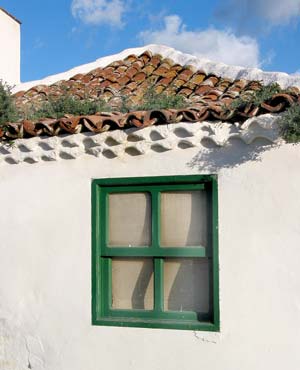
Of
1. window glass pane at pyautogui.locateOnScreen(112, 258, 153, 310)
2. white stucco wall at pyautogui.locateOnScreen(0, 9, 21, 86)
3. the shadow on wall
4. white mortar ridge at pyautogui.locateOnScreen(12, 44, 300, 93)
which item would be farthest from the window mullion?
white stucco wall at pyautogui.locateOnScreen(0, 9, 21, 86)

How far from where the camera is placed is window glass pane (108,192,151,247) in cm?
552

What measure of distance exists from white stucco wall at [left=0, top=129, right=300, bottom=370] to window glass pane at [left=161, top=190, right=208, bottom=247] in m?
0.22

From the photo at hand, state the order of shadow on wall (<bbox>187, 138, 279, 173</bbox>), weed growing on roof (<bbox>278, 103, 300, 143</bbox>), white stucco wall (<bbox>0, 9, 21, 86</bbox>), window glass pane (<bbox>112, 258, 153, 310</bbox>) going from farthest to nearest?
white stucco wall (<bbox>0, 9, 21, 86</bbox>)
window glass pane (<bbox>112, 258, 153, 310</bbox>)
shadow on wall (<bbox>187, 138, 279, 173</bbox>)
weed growing on roof (<bbox>278, 103, 300, 143</bbox>)

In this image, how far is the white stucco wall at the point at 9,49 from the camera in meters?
9.37

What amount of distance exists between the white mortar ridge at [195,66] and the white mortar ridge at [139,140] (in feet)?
5.75

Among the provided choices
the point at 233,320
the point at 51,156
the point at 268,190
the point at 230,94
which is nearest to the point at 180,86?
the point at 230,94

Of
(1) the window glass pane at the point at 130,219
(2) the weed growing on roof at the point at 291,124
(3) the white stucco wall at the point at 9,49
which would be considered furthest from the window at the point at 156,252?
(3) the white stucco wall at the point at 9,49

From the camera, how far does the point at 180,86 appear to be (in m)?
7.48

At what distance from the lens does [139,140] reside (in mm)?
5422

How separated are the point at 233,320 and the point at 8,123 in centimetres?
300

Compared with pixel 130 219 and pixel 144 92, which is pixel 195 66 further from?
pixel 130 219

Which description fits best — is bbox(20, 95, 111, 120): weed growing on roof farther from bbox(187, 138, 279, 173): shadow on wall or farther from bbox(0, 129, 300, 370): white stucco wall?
bbox(187, 138, 279, 173): shadow on wall

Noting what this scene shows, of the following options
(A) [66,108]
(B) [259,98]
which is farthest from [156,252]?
(A) [66,108]

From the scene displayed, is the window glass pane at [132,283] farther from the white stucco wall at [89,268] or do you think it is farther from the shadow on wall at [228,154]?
the shadow on wall at [228,154]
